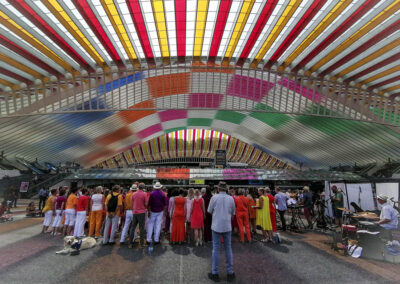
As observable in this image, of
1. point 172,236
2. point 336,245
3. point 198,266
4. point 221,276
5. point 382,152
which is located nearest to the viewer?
point 221,276

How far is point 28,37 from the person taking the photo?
1168 cm

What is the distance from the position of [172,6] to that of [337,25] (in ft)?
23.0

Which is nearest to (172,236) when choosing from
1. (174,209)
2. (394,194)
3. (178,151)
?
(174,209)

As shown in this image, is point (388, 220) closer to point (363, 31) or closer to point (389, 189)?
point (389, 189)

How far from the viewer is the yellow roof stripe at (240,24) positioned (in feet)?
34.3

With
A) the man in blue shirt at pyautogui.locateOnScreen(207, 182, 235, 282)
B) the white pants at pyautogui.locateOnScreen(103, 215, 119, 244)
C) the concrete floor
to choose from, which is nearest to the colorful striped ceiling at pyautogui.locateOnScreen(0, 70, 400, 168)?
the white pants at pyautogui.locateOnScreen(103, 215, 119, 244)

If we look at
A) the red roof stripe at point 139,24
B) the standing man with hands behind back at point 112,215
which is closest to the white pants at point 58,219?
the standing man with hands behind back at point 112,215

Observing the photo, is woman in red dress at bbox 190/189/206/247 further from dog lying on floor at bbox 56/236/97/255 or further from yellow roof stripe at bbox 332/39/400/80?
yellow roof stripe at bbox 332/39/400/80

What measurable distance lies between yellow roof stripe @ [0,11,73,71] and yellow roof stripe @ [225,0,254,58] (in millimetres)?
9153

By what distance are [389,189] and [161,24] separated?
11332mm

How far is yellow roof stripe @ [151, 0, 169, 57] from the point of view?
1022 centimetres

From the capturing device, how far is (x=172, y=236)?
798cm

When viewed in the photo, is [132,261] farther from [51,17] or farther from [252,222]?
[51,17]

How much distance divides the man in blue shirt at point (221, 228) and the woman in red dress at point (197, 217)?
2514 millimetres
